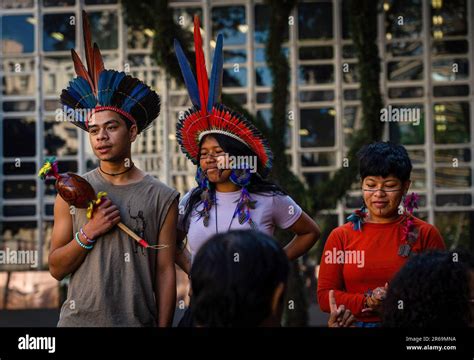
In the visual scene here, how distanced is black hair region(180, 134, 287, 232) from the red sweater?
355mm

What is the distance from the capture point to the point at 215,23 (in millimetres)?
7570

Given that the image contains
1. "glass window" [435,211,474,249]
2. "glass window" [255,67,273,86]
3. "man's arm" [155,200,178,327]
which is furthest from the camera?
"glass window" [255,67,273,86]

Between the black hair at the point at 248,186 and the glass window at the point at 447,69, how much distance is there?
3876 millimetres

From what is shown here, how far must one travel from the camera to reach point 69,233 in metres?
3.70

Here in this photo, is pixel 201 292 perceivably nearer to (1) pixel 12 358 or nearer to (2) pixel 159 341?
(2) pixel 159 341

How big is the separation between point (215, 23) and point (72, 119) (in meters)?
3.81

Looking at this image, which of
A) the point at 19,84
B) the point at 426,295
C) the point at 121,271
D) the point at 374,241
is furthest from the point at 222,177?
the point at 19,84

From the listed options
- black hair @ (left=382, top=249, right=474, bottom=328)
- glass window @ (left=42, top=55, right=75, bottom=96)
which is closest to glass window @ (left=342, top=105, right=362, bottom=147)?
glass window @ (left=42, top=55, right=75, bottom=96)

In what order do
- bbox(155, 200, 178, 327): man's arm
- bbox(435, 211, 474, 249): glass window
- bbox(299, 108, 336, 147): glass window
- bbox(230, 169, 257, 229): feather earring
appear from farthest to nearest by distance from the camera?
bbox(299, 108, 336, 147): glass window
bbox(435, 211, 474, 249): glass window
bbox(230, 169, 257, 229): feather earring
bbox(155, 200, 178, 327): man's arm

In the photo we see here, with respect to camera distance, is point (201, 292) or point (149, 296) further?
point (149, 296)

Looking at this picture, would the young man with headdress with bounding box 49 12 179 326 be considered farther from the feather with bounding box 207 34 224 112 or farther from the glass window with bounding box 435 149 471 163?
the glass window with bounding box 435 149 471 163

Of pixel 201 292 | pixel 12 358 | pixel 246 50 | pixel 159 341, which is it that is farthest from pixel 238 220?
pixel 246 50

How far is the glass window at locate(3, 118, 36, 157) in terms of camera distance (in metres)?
7.47

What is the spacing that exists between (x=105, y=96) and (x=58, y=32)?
392 cm
